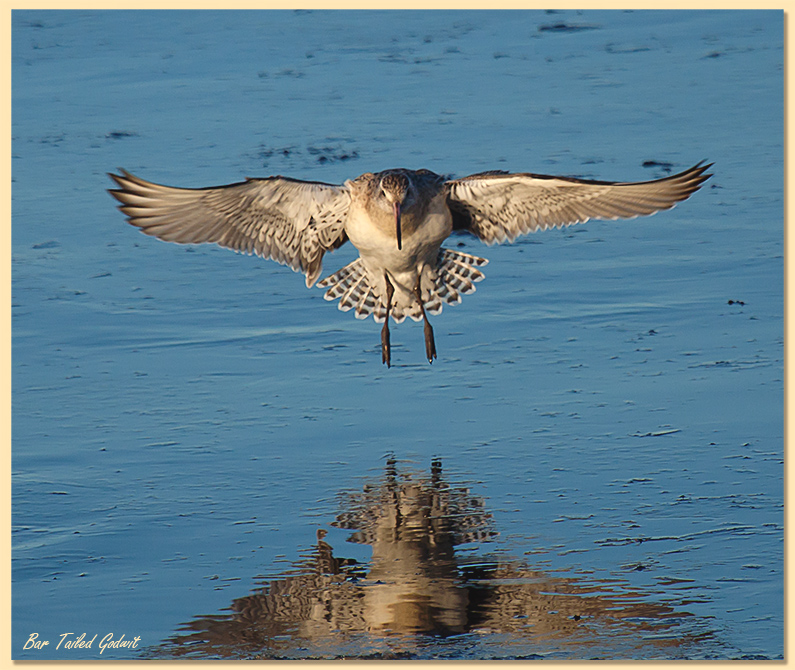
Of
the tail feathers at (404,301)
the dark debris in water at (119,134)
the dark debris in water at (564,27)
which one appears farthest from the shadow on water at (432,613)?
the dark debris in water at (564,27)

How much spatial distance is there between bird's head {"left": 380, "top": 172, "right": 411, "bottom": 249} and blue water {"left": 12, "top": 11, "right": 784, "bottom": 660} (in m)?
0.97

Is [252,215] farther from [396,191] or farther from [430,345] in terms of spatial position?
[430,345]

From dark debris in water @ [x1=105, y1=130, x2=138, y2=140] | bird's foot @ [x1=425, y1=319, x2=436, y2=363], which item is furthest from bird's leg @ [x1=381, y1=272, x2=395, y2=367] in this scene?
dark debris in water @ [x1=105, y1=130, x2=138, y2=140]

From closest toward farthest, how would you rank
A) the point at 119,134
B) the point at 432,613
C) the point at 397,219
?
1. the point at 432,613
2. the point at 397,219
3. the point at 119,134

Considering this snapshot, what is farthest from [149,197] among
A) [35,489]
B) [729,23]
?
[729,23]

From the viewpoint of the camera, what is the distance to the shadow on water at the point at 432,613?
14.5 feet

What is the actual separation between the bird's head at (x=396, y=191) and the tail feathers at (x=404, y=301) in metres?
1.02

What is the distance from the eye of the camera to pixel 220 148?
9664 millimetres

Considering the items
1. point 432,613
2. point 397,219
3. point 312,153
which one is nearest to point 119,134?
point 312,153

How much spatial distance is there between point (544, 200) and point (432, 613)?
2624 mm

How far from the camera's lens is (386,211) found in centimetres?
631

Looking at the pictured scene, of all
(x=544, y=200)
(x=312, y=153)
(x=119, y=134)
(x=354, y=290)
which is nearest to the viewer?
(x=544, y=200)

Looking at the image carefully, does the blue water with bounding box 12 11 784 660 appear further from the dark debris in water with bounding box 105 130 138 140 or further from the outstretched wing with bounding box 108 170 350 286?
the outstretched wing with bounding box 108 170 350 286

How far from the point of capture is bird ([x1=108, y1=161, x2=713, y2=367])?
620cm
